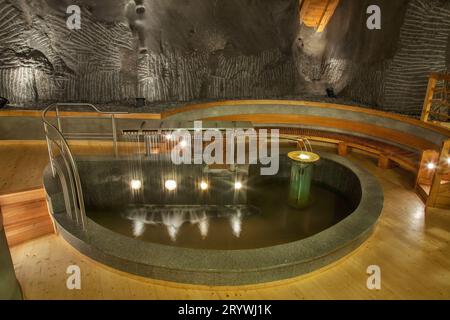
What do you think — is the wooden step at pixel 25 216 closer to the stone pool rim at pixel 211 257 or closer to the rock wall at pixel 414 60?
the stone pool rim at pixel 211 257

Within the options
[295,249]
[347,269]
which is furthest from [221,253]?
[347,269]

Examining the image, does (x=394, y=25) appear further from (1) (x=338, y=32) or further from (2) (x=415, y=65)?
(1) (x=338, y=32)

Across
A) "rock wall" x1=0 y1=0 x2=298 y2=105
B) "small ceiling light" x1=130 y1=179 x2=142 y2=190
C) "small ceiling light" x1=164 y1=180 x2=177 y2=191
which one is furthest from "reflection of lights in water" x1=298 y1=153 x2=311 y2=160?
"rock wall" x1=0 y1=0 x2=298 y2=105

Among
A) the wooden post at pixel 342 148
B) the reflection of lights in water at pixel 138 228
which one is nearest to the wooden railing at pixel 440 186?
the wooden post at pixel 342 148

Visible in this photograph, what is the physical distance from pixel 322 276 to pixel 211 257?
109 cm

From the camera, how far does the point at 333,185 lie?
5617mm

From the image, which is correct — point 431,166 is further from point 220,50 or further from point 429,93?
point 220,50

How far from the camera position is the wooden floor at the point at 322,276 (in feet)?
9.63

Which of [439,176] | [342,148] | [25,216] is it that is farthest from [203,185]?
[439,176]

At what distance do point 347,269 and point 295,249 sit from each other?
1.92 ft

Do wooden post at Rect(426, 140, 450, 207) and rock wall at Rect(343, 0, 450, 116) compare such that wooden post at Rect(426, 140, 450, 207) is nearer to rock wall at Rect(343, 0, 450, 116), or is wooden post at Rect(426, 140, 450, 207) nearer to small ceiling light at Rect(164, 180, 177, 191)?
rock wall at Rect(343, 0, 450, 116)

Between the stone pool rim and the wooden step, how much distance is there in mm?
422

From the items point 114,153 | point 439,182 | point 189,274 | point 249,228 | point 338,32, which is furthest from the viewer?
point 338,32

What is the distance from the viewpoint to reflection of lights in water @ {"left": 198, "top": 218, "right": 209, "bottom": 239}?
4480mm
